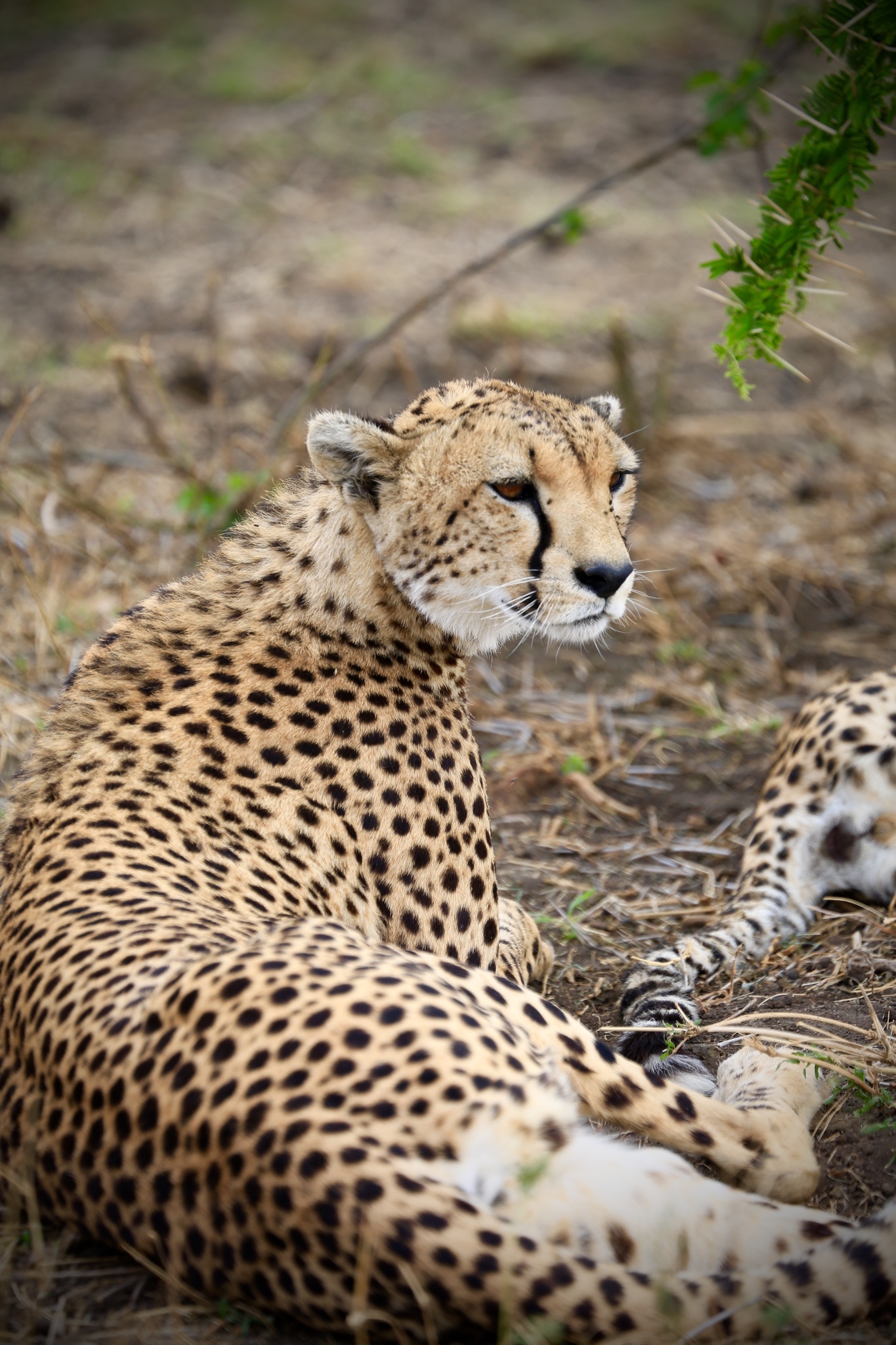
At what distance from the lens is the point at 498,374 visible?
656 centimetres

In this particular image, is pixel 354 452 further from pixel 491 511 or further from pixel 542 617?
pixel 542 617

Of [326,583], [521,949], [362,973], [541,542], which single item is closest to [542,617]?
[541,542]

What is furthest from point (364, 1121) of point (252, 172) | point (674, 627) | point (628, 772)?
point (252, 172)

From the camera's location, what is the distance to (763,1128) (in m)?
2.10

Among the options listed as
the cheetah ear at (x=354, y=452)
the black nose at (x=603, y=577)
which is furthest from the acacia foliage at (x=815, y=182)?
the cheetah ear at (x=354, y=452)

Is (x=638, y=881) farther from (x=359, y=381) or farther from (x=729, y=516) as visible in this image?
(x=359, y=381)

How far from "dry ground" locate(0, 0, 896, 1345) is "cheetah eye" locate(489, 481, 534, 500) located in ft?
3.68

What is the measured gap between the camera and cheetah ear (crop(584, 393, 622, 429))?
113 inches

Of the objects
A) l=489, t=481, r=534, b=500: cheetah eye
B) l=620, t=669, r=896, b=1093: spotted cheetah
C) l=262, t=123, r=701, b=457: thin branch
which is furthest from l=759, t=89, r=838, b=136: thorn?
l=262, t=123, r=701, b=457: thin branch

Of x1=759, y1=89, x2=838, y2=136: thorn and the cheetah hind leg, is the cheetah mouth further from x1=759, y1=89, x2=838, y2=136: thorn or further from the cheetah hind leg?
x1=759, y1=89, x2=838, y2=136: thorn

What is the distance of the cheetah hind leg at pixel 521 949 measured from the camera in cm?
266

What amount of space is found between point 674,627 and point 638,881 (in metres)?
1.62

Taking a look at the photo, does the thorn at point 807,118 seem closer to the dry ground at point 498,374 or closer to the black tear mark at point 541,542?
the black tear mark at point 541,542

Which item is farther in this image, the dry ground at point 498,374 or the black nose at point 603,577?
the dry ground at point 498,374
